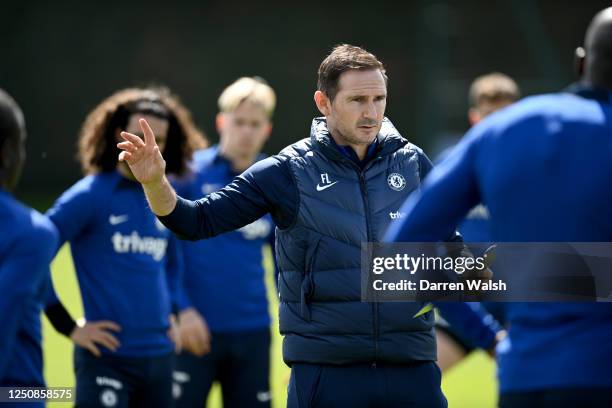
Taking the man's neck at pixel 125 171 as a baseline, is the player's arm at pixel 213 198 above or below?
below

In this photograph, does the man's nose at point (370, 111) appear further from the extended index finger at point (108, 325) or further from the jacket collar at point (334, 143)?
the extended index finger at point (108, 325)

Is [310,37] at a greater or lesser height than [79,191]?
greater

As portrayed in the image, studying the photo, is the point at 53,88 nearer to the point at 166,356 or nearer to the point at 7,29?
the point at 7,29

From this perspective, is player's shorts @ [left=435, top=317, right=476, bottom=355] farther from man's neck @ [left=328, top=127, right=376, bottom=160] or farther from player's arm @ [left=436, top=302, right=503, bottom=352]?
man's neck @ [left=328, top=127, right=376, bottom=160]

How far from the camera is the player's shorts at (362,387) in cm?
402

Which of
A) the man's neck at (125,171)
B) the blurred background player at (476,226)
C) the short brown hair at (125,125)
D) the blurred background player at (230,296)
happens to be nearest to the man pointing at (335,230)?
the man's neck at (125,171)

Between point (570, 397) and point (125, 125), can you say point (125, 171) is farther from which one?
point (570, 397)

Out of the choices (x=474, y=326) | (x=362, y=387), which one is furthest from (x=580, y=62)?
(x=362, y=387)

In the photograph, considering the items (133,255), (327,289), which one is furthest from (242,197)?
(133,255)

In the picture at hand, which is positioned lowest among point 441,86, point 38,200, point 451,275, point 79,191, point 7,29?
point 451,275

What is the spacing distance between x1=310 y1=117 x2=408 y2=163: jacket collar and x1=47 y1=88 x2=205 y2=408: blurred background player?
149cm

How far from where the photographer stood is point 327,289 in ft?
13.3

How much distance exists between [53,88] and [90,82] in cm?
100

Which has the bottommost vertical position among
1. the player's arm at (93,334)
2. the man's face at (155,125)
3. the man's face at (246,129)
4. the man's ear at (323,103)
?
the player's arm at (93,334)
